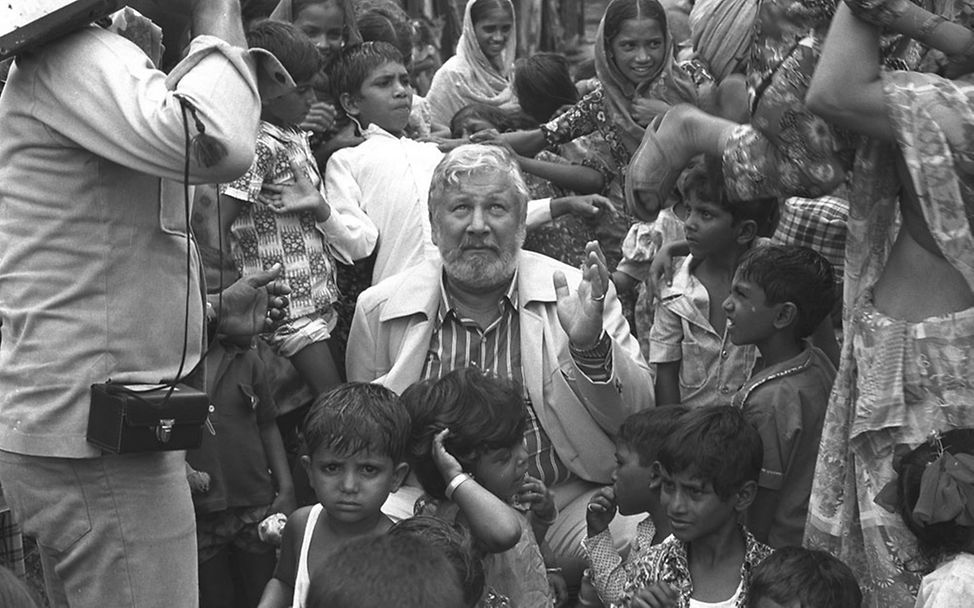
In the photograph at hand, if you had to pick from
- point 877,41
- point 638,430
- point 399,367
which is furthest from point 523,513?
point 877,41

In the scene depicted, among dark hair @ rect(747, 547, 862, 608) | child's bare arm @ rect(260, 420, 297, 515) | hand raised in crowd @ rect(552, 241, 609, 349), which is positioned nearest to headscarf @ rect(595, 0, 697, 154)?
hand raised in crowd @ rect(552, 241, 609, 349)

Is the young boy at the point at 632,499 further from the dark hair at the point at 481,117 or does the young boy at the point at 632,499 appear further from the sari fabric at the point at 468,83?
the sari fabric at the point at 468,83

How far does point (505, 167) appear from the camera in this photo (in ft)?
15.4

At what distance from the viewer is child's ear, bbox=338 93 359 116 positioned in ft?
19.2

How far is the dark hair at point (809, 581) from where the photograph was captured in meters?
3.33

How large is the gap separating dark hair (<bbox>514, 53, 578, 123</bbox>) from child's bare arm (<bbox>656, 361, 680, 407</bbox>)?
2.30m

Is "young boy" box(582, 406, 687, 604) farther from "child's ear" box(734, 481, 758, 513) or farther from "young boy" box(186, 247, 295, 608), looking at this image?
"young boy" box(186, 247, 295, 608)

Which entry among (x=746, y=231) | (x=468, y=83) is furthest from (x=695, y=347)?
(x=468, y=83)

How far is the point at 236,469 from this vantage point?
474cm

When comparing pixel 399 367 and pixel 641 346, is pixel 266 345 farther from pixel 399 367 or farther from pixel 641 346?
pixel 641 346

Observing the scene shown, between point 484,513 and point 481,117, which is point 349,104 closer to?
point 481,117

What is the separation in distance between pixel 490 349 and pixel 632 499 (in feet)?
2.61

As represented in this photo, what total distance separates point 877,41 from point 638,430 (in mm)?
1410

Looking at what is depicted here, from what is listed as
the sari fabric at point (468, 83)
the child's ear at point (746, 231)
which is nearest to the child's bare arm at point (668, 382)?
the child's ear at point (746, 231)
